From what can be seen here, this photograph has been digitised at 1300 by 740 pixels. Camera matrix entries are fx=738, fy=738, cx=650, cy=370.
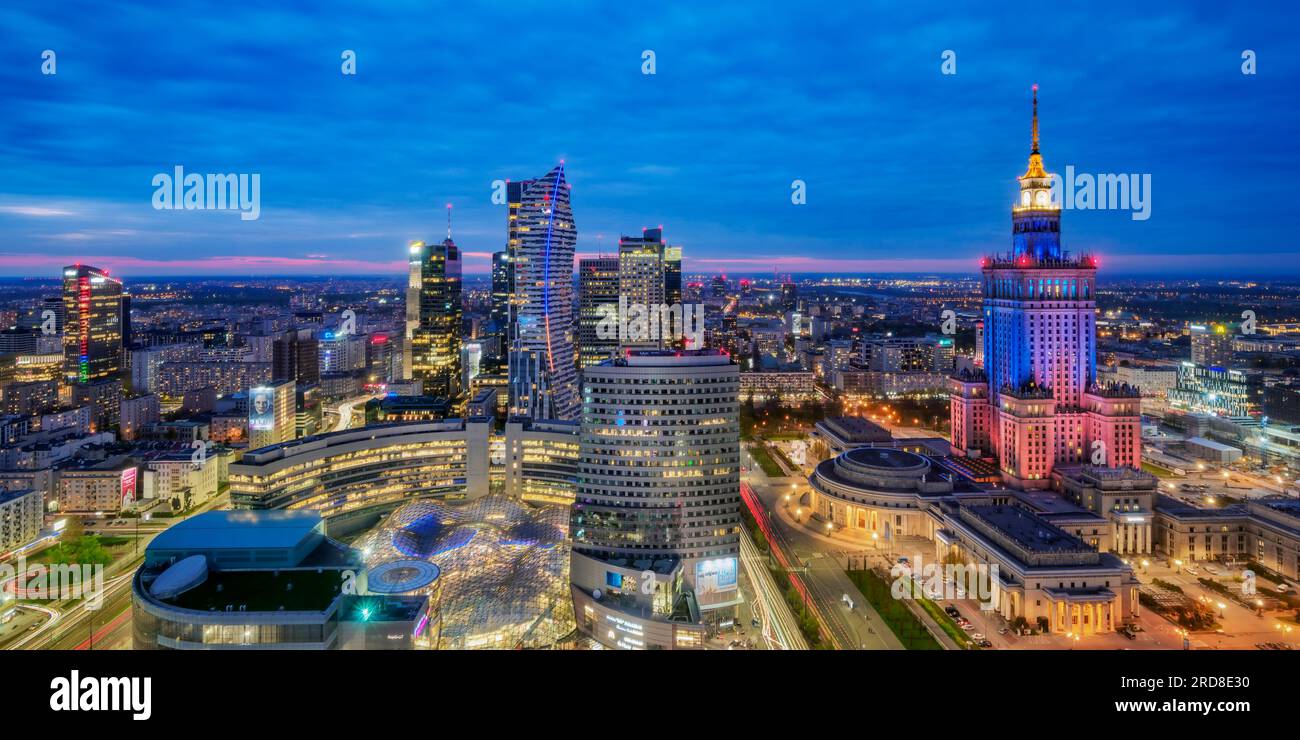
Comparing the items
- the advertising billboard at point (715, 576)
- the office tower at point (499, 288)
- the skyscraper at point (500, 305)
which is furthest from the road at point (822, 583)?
the office tower at point (499, 288)

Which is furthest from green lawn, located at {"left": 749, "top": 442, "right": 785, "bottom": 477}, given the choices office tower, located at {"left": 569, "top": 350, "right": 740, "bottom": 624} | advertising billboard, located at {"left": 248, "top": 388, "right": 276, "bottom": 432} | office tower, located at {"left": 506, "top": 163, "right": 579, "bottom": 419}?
advertising billboard, located at {"left": 248, "top": 388, "right": 276, "bottom": 432}

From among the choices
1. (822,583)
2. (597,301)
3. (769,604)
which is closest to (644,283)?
(597,301)

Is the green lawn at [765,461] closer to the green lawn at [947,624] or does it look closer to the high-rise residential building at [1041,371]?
the high-rise residential building at [1041,371]

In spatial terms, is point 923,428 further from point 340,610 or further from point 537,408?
point 340,610

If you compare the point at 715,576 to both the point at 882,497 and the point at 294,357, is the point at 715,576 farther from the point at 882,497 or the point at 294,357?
the point at 294,357

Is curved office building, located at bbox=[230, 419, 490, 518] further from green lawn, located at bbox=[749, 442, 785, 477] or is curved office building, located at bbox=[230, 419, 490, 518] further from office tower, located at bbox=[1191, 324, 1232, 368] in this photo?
office tower, located at bbox=[1191, 324, 1232, 368]

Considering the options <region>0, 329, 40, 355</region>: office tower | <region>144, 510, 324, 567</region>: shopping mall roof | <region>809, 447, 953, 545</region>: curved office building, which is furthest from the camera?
<region>0, 329, 40, 355</region>: office tower
